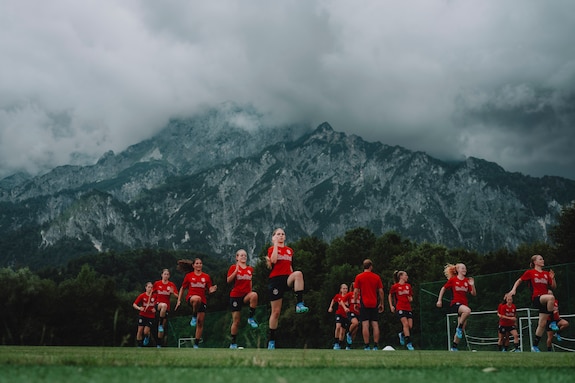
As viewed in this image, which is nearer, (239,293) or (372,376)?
(372,376)

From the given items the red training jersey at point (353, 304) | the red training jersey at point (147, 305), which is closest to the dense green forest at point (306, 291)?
the red training jersey at point (353, 304)

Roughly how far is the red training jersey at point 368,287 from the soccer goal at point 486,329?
648 cm

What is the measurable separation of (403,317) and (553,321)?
424 cm

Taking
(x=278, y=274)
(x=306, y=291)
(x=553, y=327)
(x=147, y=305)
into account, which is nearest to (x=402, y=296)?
(x=553, y=327)

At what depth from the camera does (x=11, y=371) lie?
430 cm

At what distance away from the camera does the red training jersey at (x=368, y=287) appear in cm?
1552

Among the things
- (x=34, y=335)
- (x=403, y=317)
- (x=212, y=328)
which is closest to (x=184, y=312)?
(x=34, y=335)

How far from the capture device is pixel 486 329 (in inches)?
864

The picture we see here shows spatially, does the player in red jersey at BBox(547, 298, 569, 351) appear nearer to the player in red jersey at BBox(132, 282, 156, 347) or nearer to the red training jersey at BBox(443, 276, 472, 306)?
the red training jersey at BBox(443, 276, 472, 306)

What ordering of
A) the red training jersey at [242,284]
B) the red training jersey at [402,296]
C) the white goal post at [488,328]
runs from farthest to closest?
the white goal post at [488,328], the red training jersey at [402,296], the red training jersey at [242,284]

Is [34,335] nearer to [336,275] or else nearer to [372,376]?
[336,275]

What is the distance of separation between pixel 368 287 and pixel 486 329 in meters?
8.69

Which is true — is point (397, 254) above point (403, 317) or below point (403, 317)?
above

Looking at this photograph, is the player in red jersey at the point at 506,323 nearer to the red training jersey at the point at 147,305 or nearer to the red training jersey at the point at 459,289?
the red training jersey at the point at 459,289
